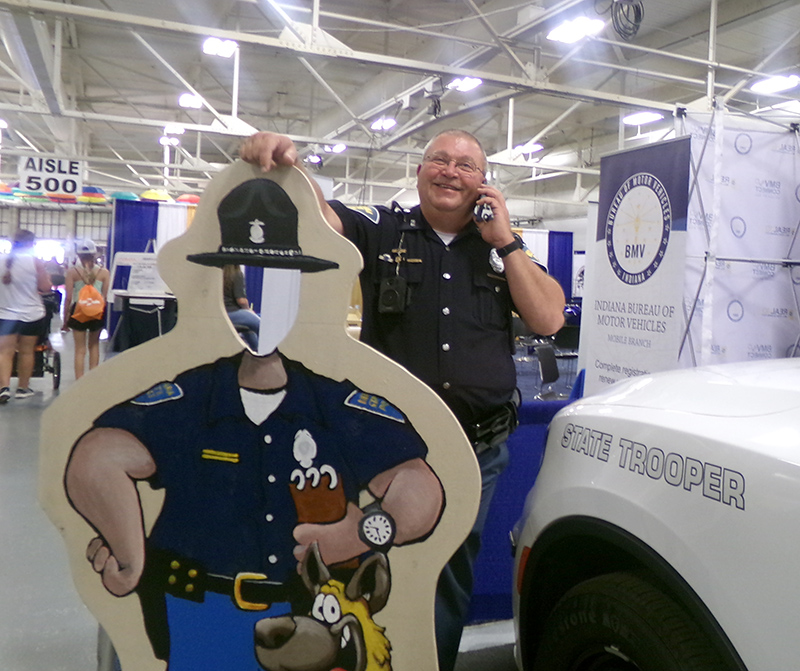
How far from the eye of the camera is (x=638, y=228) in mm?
4383

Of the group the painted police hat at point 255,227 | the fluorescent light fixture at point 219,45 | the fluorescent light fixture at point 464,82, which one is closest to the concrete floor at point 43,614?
the painted police hat at point 255,227

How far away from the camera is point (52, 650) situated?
6.90ft

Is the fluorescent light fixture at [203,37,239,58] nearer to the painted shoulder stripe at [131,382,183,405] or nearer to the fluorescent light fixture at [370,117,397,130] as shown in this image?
the fluorescent light fixture at [370,117,397,130]

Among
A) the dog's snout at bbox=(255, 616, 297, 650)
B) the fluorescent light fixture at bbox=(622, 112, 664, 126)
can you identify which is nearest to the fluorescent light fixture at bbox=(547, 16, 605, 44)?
the fluorescent light fixture at bbox=(622, 112, 664, 126)

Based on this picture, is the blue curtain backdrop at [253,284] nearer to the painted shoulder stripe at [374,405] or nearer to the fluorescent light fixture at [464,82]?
the fluorescent light fixture at [464,82]

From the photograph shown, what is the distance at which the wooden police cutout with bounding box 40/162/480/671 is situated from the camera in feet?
3.76

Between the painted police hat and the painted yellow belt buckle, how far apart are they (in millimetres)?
535

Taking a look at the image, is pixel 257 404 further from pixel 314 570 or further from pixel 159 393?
pixel 314 570

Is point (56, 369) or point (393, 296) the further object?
point (56, 369)

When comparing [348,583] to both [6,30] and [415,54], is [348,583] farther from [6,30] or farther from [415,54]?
[415,54]

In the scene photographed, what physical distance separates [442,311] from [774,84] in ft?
29.5

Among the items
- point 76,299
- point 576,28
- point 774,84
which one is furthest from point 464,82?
point 76,299

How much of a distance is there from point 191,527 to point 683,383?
93cm

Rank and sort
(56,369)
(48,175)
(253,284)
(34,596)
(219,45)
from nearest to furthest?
(34,596) < (56,369) < (219,45) < (253,284) < (48,175)
